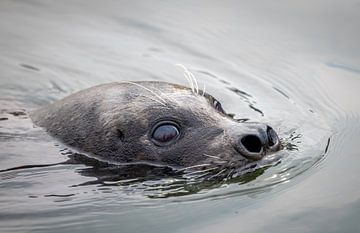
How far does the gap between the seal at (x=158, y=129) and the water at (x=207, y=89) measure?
20cm

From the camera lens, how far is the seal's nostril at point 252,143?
609cm

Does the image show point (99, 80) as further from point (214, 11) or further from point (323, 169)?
point (323, 169)

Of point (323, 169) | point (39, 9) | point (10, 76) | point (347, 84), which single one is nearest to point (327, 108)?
point (347, 84)

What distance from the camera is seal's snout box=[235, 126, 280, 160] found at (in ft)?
19.9

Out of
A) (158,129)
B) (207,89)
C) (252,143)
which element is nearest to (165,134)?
(158,129)

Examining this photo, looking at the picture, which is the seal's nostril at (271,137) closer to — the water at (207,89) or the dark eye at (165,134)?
the water at (207,89)

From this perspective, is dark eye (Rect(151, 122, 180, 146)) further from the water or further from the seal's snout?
the seal's snout

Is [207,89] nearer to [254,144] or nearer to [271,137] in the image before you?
[271,137]

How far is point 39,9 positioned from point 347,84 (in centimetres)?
429

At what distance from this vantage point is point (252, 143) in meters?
6.14

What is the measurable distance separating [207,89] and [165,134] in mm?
2413

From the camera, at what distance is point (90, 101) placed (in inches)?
268

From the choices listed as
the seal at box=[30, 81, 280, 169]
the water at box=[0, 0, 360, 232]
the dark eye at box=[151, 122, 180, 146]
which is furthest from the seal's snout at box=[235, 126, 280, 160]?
the dark eye at box=[151, 122, 180, 146]

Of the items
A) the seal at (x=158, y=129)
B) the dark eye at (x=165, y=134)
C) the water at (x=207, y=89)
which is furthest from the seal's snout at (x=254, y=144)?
the dark eye at (x=165, y=134)
